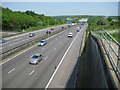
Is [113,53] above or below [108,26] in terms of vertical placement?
below

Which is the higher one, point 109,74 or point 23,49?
point 109,74

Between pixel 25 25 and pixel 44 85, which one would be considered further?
pixel 25 25

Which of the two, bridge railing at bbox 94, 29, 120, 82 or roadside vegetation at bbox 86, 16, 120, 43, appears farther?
roadside vegetation at bbox 86, 16, 120, 43

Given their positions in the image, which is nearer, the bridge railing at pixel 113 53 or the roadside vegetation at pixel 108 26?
the bridge railing at pixel 113 53

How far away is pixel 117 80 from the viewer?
5.09 metres

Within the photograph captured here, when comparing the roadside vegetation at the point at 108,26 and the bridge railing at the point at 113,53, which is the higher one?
the roadside vegetation at the point at 108,26

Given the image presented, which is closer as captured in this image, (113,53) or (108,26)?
(113,53)

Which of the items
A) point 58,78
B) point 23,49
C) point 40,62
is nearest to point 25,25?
point 23,49

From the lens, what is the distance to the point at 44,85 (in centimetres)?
1534

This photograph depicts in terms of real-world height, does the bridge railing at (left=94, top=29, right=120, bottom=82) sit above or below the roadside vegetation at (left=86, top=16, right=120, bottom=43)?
below

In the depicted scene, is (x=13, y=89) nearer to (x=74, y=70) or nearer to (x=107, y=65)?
(x=74, y=70)

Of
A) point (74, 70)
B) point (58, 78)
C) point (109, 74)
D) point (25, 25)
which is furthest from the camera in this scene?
point (25, 25)

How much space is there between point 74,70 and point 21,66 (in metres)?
6.91

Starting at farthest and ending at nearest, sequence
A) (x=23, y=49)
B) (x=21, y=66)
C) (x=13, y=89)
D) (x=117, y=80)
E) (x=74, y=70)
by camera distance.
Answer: (x=23, y=49)
(x=21, y=66)
(x=74, y=70)
(x=13, y=89)
(x=117, y=80)
